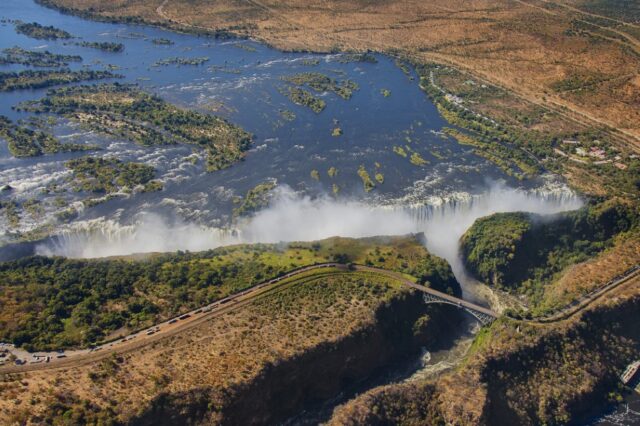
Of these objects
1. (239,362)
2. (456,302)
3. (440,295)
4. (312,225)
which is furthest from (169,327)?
(456,302)

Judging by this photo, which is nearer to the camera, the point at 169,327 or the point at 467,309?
the point at 169,327

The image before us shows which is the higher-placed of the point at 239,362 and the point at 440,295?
the point at 440,295

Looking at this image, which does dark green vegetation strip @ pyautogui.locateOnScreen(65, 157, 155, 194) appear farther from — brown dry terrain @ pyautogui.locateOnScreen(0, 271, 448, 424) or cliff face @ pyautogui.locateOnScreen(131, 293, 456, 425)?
cliff face @ pyautogui.locateOnScreen(131, 293, 456, 425)

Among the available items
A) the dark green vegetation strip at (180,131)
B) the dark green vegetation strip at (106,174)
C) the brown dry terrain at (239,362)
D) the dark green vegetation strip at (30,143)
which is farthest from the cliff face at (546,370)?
the dark green vegetation strip at (30,143)

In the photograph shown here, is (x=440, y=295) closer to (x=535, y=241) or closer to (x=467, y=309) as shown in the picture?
(x=467, y=309)

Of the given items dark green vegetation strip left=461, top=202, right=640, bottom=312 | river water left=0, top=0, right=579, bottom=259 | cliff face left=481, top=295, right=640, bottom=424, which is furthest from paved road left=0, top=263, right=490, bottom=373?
river water left=0, top=0, right=579, bottom=259

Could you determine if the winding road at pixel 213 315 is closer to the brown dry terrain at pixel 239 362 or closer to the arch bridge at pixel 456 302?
the arch bridge at pixel 456 302
